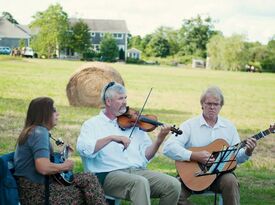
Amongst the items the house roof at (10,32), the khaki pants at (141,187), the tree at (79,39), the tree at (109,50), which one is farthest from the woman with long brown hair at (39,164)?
the house roof at (10,32)

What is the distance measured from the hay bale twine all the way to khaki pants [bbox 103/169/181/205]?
40.6 ft

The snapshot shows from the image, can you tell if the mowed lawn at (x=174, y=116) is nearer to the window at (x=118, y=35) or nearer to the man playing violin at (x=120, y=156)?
the man playing violin at (x=120, y=156)

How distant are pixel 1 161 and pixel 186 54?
101 m

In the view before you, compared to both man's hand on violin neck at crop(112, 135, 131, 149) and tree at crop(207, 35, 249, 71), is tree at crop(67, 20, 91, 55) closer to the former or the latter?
tree at crop(207, 35, 249, 71)

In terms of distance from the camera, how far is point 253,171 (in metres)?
9.10

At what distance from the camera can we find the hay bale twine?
17.9 meters

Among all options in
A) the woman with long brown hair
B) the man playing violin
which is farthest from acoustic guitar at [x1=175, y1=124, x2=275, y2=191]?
the woman with long brown hair

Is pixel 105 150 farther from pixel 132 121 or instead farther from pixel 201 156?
pixel 201 156

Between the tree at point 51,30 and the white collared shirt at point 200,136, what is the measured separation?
8374 centimetres

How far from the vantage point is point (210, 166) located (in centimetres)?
562

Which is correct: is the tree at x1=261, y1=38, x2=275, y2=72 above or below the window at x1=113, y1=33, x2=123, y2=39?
below

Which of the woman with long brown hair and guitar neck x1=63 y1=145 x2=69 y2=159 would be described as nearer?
the woman with long brown hair

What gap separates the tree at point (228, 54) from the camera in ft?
267

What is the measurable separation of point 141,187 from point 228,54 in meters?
78.1
